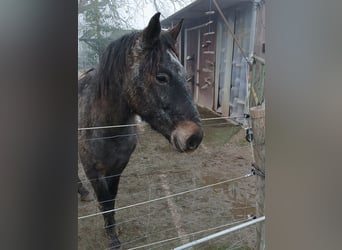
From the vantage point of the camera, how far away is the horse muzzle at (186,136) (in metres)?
1.12

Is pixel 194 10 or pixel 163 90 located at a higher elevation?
pixel 194 10

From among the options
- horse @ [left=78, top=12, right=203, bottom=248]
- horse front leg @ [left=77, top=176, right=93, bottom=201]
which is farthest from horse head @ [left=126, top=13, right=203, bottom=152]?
horse front leg @ [left=77, top=176, right=93, bottom=201]

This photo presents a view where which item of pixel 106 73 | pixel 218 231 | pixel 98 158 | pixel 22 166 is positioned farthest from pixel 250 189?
pixel 22 166

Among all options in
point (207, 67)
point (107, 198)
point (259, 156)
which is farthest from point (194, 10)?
point (107, 198)

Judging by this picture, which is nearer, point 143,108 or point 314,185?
point 314,185

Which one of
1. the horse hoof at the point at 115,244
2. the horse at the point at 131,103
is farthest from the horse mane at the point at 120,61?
the horse hoof at the point at 115,244

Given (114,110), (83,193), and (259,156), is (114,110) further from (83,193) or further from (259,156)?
(259,156)

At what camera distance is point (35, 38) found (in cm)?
72

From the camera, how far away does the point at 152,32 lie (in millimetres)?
1088

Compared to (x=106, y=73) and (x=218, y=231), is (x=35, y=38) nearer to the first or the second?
(x=106, y=73)

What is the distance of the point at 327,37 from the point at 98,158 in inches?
31.0

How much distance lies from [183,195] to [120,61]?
0.50 meters

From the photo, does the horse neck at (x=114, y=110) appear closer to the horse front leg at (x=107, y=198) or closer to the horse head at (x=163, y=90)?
the horse head at (x=163, y=90)

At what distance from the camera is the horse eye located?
3.63ft
